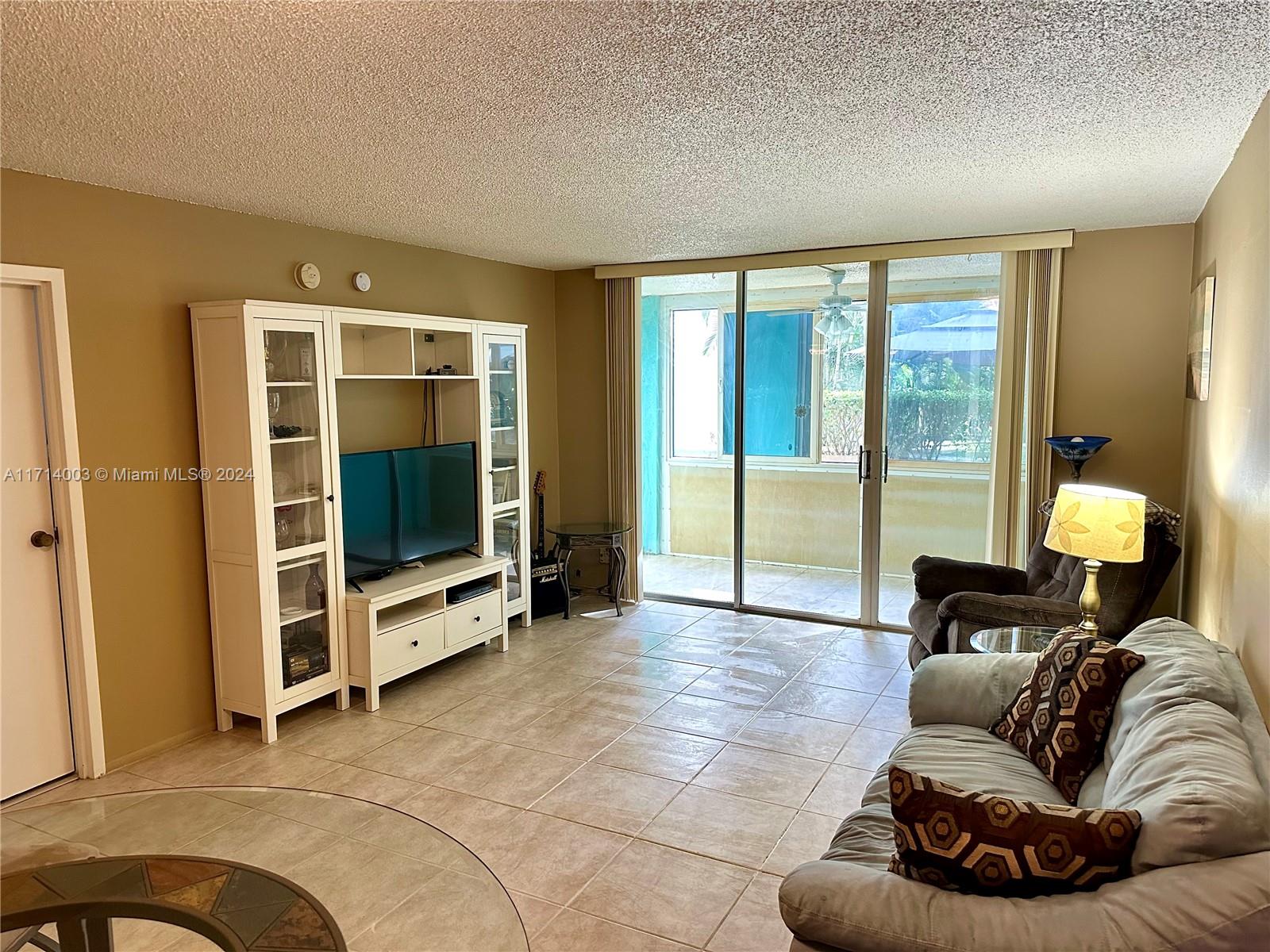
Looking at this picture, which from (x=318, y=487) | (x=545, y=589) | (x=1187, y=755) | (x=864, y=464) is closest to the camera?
(x=1187, y=755)

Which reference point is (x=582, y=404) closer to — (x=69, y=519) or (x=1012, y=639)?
(x=69, y=519)

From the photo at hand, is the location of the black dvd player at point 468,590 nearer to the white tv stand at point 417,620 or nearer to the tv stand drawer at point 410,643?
the white tv stand at point 417,620

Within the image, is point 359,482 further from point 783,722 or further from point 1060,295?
point 1060,295

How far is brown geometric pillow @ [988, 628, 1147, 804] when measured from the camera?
2221mm

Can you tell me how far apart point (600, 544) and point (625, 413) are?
98cm

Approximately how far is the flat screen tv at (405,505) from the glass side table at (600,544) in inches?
34.1

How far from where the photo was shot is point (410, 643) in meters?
4.34

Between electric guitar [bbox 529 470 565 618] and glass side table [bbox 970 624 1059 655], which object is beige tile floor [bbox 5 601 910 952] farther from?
glass side table [bbox 970 624 1059 655]

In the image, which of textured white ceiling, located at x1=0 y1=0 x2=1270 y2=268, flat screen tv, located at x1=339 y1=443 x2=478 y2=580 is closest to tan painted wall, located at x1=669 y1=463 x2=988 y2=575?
flat screen tv, located at x1=339 y1=443 x2=478 y2=580

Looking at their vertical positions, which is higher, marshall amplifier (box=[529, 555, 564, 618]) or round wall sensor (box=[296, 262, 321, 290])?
round wall sensor (box=[296, 262, 321, 290])

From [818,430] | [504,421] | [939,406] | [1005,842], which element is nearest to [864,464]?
[818,430]

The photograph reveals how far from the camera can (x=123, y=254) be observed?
3438 millimetres

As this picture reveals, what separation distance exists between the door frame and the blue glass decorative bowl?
453 centimetres

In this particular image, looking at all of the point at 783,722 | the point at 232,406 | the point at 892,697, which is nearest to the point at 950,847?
the point at 783,722
